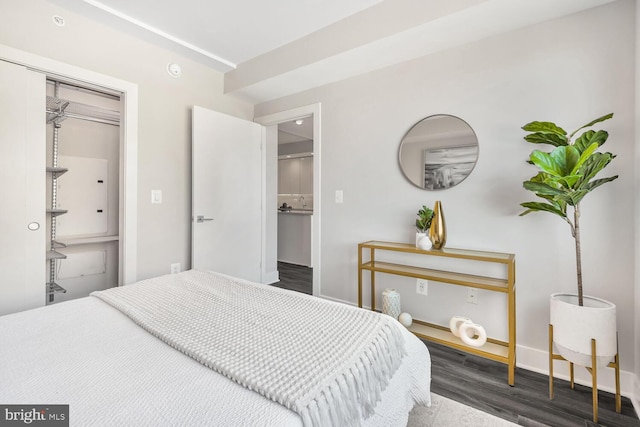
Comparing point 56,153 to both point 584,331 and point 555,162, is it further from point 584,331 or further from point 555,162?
point 584,331

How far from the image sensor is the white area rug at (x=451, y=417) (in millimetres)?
1497

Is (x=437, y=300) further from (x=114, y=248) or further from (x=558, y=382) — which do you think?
(x=114, y=248)

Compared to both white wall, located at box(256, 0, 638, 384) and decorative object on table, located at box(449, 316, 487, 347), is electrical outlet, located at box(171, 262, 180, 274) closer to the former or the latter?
white wall, located at box(256, 0, 638, 384)

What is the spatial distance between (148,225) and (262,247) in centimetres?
132

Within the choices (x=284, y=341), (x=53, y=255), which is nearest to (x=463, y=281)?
(x=284, y=341)

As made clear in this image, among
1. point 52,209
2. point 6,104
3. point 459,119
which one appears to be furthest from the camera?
point 52,209

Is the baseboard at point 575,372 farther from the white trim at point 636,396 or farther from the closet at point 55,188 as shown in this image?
the closet at point 55,188

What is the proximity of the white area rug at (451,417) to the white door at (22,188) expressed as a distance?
106 inches

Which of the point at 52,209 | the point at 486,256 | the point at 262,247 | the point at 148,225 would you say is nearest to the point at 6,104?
the point at 52,209

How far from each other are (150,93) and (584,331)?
11.9ft

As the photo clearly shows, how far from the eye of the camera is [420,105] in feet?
8.11

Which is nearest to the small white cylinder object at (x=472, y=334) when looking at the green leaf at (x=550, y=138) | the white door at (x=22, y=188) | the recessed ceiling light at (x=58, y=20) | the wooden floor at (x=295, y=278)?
the green leaf at (x=550, y=138)

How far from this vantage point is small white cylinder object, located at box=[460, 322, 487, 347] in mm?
2006

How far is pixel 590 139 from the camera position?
1.60m
